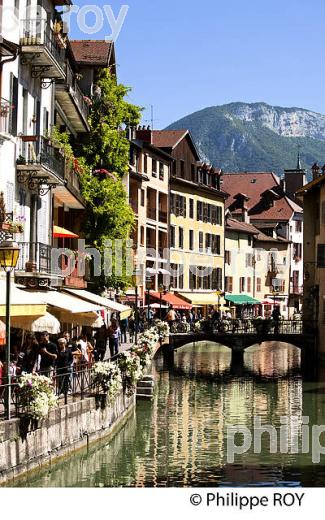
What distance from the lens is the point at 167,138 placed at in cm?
9931

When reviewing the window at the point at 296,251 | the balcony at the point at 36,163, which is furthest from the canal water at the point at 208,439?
the window at the point at 296,251

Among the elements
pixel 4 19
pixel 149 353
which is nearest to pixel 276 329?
pixel 149 353

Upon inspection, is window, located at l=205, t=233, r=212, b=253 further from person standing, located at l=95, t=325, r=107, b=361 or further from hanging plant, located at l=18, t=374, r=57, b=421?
hanging plant, located at l=18, t=374, r=57, b=421

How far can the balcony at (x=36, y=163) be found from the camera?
123 feet

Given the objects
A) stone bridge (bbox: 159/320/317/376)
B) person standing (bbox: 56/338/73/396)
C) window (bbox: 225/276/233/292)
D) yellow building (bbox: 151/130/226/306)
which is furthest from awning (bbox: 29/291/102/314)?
window (bbox: 225/276/233/292)

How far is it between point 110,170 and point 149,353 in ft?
59.5

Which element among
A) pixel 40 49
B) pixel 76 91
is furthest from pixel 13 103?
pixel 76 91

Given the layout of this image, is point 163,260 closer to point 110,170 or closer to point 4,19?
point 110,170

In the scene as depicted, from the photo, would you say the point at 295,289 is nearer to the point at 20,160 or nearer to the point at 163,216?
the point at 163,216

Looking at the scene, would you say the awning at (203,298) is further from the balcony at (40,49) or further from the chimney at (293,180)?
the balcony at (40,49)

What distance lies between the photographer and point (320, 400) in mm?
49594

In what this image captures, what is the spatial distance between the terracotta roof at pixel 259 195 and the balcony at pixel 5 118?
90.8 metres

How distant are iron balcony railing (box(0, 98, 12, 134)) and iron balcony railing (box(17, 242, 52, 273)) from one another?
4.32m

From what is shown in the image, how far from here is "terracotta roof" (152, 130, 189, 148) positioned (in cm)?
9794
